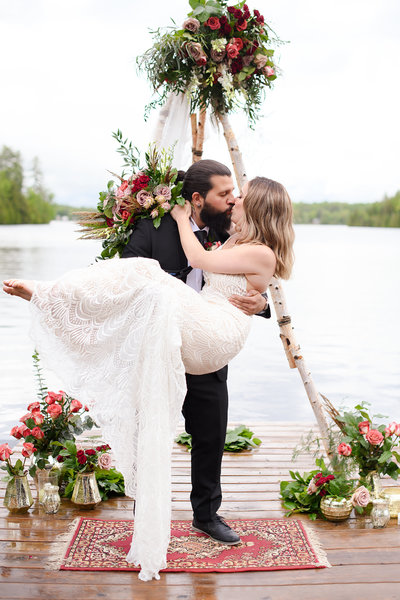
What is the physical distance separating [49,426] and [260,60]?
7.93 feet

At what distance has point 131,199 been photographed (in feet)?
10.7

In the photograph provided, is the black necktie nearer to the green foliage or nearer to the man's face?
the man's face

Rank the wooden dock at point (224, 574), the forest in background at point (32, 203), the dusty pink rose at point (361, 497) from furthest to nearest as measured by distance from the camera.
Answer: the forest in background at point (32, 203), the dusty pink rose at point (361, 497), the wooden dock at point (224, 574)

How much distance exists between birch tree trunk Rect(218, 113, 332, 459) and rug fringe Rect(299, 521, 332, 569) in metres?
0.73

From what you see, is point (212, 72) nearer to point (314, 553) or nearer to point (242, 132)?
point (242, 132)

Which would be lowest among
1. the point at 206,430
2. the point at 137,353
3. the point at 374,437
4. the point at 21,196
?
the point at 374,437

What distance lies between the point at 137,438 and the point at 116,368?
1.02 ft

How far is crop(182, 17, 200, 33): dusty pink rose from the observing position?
152 inches

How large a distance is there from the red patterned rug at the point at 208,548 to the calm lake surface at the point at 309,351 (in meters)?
1.06

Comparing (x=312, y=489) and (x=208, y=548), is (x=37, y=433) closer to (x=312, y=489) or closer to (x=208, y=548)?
(x=208, y=548)

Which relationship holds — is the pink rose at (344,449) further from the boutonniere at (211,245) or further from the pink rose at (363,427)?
the boutonniere at (211,245)

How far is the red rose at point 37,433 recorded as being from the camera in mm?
3723

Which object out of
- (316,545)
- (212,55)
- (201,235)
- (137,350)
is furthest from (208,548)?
(212,55)

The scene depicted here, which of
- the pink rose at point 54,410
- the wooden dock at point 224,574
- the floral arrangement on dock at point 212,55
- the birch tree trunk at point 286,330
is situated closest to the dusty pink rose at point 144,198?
the floral arrangement on dock at point 212,55
